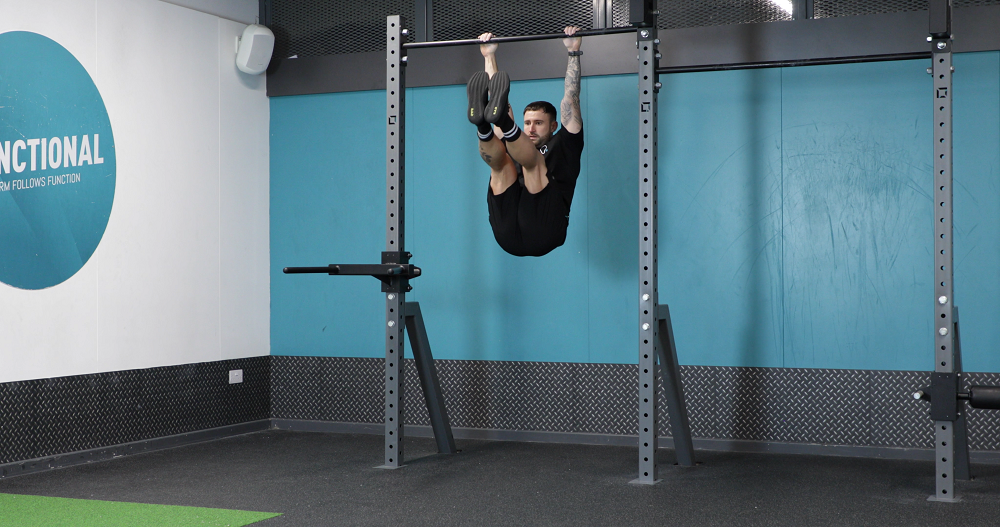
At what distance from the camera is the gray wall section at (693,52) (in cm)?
494

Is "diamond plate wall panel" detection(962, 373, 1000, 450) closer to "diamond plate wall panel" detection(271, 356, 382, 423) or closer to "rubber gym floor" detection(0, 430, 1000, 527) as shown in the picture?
"rubber gym floor" detection(0, 430, 1000, 527)

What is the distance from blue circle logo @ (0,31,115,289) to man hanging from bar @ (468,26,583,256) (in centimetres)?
226

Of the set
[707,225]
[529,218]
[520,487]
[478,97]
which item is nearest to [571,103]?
[529,218]

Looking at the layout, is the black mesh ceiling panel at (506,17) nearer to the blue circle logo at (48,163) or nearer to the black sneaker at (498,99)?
the black sneaker at (498,99)

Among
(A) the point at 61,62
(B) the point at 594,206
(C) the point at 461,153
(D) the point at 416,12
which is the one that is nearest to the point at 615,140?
(B) the point at 594,206

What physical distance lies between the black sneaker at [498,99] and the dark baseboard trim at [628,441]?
236cm

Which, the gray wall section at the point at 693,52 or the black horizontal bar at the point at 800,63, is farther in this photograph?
the gray wall section at the point at 693,52

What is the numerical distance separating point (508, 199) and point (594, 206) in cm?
101

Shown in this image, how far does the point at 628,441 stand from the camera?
558 centimetres

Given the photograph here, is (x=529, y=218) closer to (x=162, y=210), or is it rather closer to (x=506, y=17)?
A: (x=506, y=17)

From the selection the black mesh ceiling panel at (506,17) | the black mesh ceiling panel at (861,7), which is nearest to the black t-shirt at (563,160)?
the black mesh ceiling panel at (506,17)

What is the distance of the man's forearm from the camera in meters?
4.93

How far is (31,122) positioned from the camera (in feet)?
16.0

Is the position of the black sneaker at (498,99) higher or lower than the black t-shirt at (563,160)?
higher
